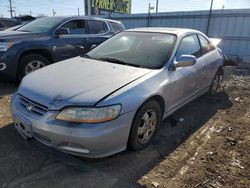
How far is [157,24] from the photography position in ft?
45.5

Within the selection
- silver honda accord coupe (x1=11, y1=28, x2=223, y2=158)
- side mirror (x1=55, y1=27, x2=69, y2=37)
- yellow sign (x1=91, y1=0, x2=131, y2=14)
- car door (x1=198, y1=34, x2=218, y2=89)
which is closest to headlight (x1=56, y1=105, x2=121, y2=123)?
silver honda accord coupe (x1=11, y1=28, x2=223, y2=158)

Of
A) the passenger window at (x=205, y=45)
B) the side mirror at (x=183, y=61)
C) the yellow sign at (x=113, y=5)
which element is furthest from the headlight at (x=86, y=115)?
the yellow sign at (x=113, y=5)

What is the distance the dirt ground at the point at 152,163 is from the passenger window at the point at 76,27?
3054mm

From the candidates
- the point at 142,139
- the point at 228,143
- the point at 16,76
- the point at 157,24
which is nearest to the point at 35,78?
the point at 142,139

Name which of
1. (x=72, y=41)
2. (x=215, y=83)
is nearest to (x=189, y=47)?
(x=215, y=83)

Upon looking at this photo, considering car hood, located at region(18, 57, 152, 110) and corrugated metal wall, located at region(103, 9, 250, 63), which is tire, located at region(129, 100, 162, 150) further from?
corrugated metal wall, located at region(103, 9, 250, 63)

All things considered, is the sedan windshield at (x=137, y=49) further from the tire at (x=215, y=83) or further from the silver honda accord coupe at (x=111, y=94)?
the tire at (x=215, y=83)

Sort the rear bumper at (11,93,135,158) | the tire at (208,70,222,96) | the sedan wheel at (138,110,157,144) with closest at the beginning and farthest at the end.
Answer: the rear bumper at (11,93,135,158) → the sedan wheel at (138,110,157,144) → the tire at (208,70,222,96)

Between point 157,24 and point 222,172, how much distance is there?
12078 millimetres

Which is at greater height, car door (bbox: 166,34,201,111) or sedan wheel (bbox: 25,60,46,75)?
car door (bbox: 166,34,201,111)

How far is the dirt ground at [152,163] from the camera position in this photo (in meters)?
2.59

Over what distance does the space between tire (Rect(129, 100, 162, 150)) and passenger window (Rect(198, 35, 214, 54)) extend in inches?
81.7

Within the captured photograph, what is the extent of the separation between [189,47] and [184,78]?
76 cm

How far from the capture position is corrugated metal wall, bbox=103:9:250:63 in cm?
1093
